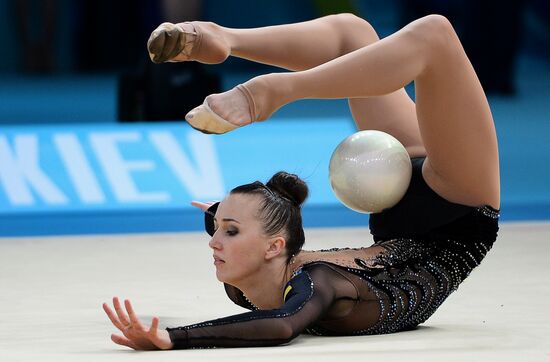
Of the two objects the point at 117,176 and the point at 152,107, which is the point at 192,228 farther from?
the point at 152,107

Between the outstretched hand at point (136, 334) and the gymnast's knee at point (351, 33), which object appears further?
the gymnast's knee at point (351, 33)

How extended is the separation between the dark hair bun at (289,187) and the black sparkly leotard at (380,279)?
125 millimetres

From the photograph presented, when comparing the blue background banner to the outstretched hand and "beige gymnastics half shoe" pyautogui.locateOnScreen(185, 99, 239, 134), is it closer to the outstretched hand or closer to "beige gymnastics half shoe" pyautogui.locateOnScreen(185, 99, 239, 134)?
"beige gymnastics half shoe" pyautogui.locateOnScreen(185, 99, 239, 134)

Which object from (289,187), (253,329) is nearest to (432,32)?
(289,187)

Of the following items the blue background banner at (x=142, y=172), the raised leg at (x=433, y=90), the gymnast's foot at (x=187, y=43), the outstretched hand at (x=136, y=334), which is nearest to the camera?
the outstretched hand at (x=136, y=334)

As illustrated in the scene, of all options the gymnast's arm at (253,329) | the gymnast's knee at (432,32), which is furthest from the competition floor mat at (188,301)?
the gymnast's knee at (432,32)

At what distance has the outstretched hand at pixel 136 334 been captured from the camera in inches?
78.7

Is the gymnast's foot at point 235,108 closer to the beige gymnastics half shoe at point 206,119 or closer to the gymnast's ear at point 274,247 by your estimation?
the beige gymnastics half shoe at point 206,119

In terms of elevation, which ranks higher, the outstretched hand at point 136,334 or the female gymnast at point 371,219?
the female gymnast at point 371,219

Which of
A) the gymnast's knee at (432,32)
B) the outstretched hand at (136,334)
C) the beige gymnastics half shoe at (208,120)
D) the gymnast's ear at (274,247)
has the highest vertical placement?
the gymnast's knee at (432,32)

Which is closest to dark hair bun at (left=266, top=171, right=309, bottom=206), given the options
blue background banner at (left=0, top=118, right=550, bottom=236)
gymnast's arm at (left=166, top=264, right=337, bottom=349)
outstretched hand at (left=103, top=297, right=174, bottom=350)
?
gymnast's arm at (left=166, top=264, right=337, bottom=349)

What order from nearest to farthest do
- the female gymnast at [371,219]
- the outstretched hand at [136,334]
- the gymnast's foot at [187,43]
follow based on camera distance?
the outstretched hand at [136,334]
the female gymnast at [371,219]
the gymnast's foot at [187,43]

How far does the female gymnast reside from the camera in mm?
2113

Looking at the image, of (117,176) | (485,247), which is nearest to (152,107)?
(117,176)
